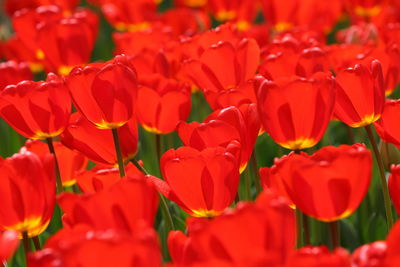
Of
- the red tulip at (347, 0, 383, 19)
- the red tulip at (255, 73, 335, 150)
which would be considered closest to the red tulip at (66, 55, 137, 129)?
the red tulip at (255, 73, 335, 150)

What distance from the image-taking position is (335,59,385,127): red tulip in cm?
128

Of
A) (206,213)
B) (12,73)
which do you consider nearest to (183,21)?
(12,73)

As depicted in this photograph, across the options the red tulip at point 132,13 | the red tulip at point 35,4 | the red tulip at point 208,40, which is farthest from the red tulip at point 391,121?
the red tulip at point 35,4

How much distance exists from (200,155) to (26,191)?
0.84 feet

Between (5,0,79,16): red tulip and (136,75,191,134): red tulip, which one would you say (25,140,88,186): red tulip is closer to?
(136,75,191,134): red tulip

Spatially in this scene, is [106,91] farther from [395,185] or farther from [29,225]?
[395,185]

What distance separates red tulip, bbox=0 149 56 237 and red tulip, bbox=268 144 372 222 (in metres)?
0.32

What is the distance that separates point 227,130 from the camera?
1.20 meters

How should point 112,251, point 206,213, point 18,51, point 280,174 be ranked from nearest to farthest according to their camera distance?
1. point 112,251
2. point 280,174
3. point 206,213
4. point 18,51

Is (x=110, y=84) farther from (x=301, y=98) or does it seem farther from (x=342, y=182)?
(x=342, y=182)

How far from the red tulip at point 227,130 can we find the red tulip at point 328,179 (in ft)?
0.61

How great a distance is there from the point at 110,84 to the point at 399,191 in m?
0.50

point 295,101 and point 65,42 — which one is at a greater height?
point 295,101

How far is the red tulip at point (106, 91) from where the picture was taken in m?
1.24
